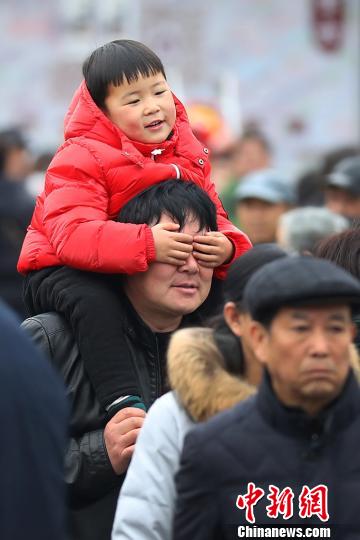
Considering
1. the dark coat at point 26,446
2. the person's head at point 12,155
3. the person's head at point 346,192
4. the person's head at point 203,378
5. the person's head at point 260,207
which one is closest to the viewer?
the dark coat at point 26,446

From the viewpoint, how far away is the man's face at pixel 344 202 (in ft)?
28.9

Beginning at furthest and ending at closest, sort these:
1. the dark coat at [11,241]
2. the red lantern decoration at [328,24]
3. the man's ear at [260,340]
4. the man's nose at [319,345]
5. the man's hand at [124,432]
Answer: the red lantern decoration at [328,24] < the dark coat at [11,241] < the man's hand at [124,432] < the man's ear at [260,340] < the man's nose at [319,345]

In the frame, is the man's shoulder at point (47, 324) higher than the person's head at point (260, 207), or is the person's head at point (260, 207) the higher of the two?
A: the person's head at point (260, 207)

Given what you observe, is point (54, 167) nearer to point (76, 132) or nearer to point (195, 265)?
point (76, 132)

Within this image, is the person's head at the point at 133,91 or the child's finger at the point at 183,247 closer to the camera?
the child's finger at the point at 183,247

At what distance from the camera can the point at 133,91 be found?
470cm

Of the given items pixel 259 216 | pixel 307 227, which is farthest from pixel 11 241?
pixel 307 227

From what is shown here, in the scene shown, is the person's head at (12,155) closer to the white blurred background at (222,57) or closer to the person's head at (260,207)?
the person's head at (260,207)

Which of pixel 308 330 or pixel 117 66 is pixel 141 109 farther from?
pixel 308 330

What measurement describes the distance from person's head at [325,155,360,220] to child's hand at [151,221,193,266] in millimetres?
4276

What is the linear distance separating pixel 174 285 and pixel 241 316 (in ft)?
2.37

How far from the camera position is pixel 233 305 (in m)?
3.94

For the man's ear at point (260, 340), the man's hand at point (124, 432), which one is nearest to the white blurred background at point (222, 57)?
the man's hand at point (124, 432)

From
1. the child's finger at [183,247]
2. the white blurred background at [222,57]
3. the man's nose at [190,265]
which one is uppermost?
the white blurred background at [222,57]
